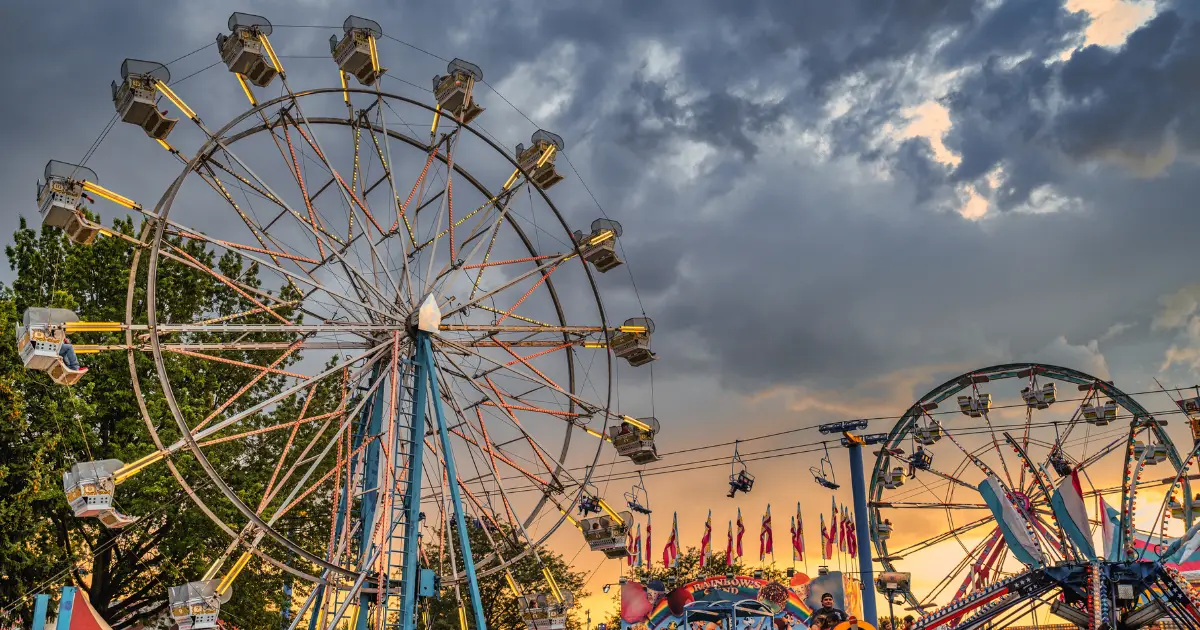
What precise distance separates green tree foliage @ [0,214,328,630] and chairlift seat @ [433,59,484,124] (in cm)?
980

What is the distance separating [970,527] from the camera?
29.8m

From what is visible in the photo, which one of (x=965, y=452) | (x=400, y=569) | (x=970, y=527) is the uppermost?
(x=965, y=452)

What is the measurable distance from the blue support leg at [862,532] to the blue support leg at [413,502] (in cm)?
1200

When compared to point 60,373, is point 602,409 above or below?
above

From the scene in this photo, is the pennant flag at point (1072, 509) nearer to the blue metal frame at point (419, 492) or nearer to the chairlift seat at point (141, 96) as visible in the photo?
the blue metal frame at point (419, 492)

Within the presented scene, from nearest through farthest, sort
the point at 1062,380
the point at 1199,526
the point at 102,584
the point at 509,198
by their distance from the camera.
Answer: the point at 1199,526 < the point at 509,198 < the point at 102,584 < the point at 1062,380

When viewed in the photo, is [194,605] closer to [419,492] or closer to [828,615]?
[419,492]

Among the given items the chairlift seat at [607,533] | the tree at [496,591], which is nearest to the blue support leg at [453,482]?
the chairlift seat at [607,533]

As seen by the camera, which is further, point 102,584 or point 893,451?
point 893,451

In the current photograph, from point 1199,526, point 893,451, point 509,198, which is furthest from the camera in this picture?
point 893,451

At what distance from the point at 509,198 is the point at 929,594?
59.2ft

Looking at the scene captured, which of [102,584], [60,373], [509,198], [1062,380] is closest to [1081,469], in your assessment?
[1062,380]

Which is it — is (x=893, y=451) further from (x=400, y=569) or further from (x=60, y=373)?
(x=60, y=373)

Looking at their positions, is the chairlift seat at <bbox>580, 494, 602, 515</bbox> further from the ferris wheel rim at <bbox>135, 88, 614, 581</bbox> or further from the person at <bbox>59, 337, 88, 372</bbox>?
the person at <bbox>59, 337, 88, 372</bbox>
